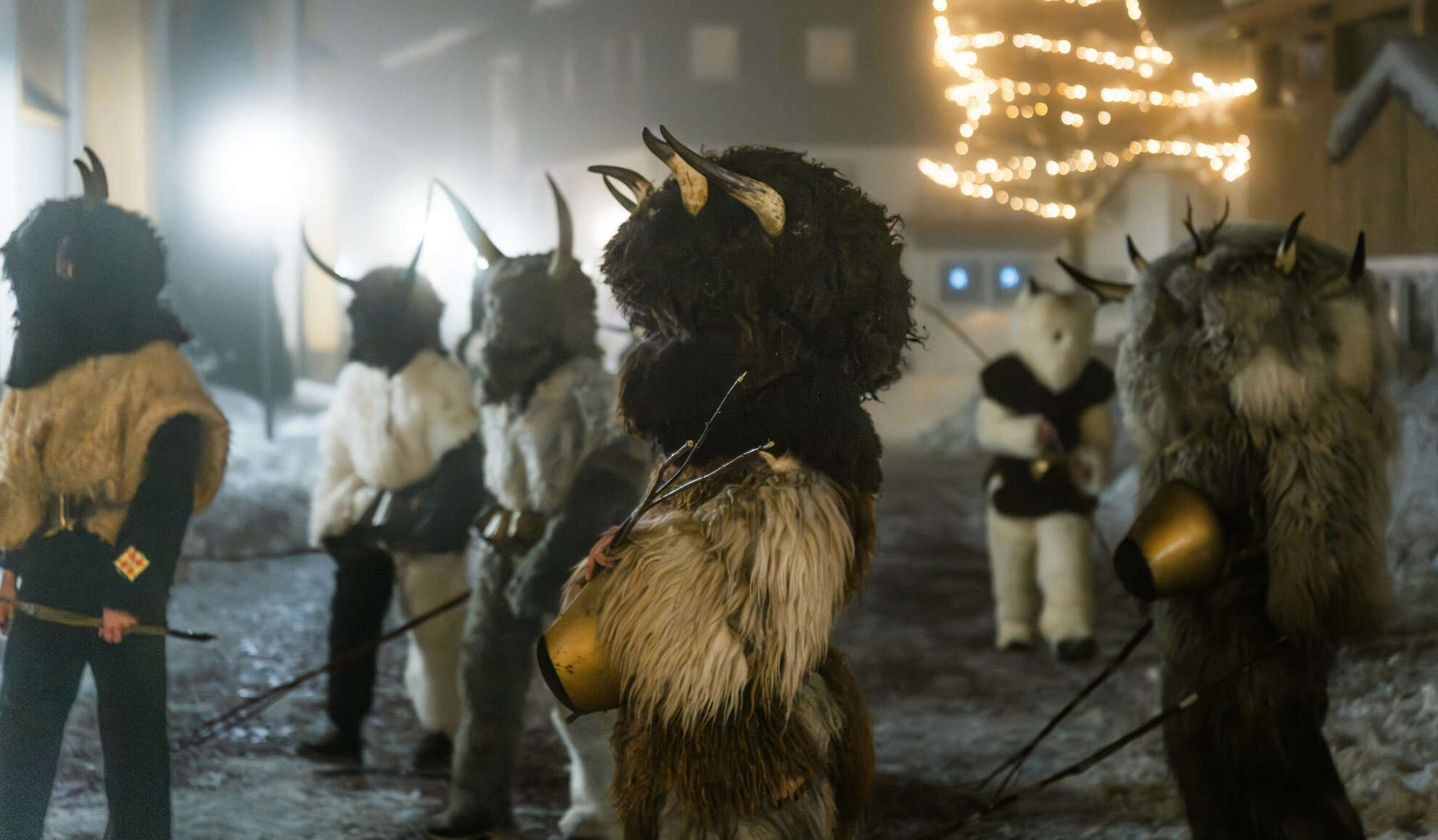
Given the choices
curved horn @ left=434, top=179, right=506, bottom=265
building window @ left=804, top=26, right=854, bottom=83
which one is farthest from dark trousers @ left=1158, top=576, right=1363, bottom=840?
building window @ left=804, top=26, right=854, bottom=83

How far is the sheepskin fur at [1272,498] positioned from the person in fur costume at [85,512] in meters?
2.05

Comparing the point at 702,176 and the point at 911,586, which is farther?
the point at 911,586

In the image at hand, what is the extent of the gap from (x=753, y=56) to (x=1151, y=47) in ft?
10.4

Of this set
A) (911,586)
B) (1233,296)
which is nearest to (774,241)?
(1233,296)

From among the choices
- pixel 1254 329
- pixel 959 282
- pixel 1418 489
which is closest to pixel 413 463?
pixel 1254 329

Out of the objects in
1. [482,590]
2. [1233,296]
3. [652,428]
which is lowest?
[482,590]

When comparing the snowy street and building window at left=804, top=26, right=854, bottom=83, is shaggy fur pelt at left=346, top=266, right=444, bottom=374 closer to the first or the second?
the snowy street

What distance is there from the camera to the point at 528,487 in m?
3.14

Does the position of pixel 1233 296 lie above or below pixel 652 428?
above

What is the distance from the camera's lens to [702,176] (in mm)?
1729

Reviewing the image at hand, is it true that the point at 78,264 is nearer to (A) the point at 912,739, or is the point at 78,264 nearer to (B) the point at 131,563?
(B) the point at 131,563

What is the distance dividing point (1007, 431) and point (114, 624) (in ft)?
11.5

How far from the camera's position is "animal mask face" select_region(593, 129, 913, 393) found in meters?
1.74

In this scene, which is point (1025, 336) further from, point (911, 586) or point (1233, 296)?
point (1233, 296)
